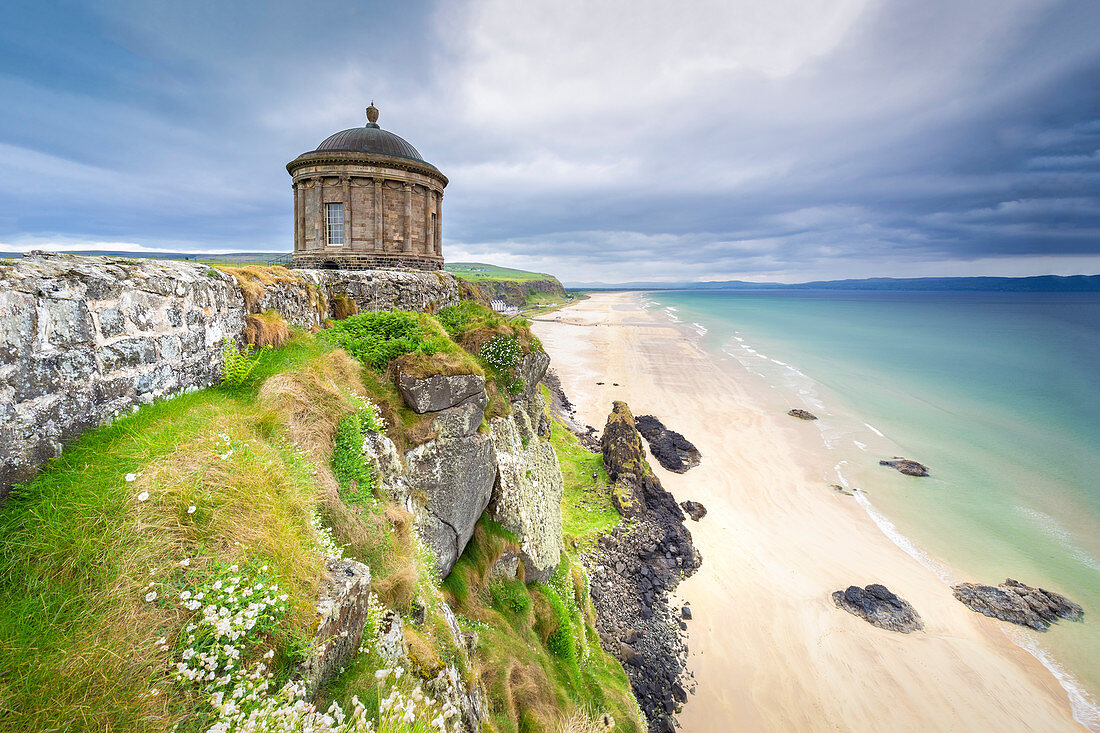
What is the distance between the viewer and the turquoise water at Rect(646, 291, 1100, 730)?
65.3 ft

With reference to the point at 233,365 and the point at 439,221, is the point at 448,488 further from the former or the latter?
the point at 439,221

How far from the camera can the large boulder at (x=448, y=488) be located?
9141 millimetres

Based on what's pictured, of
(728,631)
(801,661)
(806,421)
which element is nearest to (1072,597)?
(801,661)

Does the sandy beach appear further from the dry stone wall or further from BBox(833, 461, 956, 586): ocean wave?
the dry stone wall

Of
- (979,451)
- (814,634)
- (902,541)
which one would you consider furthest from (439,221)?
(979,451)

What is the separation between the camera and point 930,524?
23312 millimetres

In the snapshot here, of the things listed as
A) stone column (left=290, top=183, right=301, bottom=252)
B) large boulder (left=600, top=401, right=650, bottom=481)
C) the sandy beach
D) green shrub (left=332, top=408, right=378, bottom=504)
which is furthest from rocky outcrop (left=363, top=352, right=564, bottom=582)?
stone column (left=290, top=183, right=301, bottom=252)

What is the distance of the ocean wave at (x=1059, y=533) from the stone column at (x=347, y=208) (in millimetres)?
37408

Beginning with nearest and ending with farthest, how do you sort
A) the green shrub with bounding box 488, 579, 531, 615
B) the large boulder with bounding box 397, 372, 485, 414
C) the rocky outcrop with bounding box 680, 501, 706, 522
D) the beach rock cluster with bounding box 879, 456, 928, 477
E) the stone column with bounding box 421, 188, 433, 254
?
the large boulder with bounding box 397, 372, 485, 414 → the green shrub with bounding box 488, 579, 531, 615 → the stone column with bounding box 421, 188, 433, 254 → the rocky outcrop with bounding box 680, 501, 706, 522 → the beach rock cluster with bounding box 879, 456, 928, 477

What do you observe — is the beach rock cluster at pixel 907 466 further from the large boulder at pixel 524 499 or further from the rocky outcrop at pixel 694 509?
the large boulder at pixel 524 499

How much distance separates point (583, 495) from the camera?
2222 centimetres

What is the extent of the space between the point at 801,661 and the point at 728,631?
2.37m

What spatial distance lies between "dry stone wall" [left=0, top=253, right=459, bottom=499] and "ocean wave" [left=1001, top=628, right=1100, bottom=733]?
2512 centimetres

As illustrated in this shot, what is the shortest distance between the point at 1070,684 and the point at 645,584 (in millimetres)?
14097
